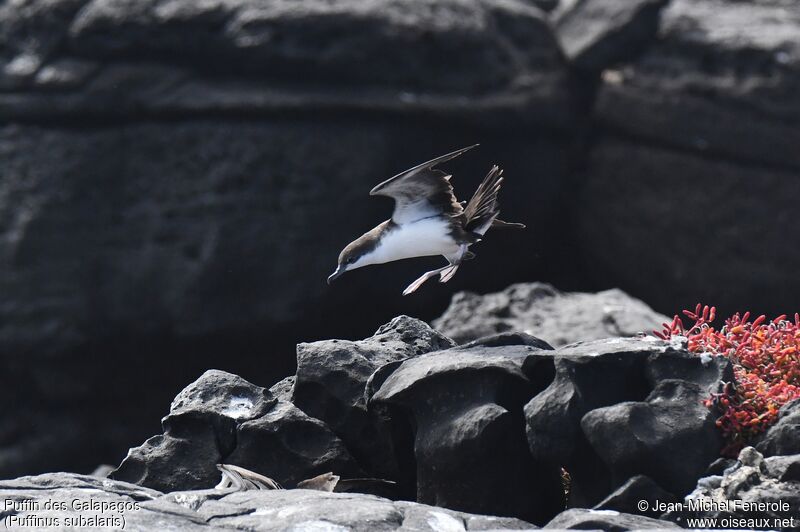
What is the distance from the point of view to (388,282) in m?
14.8

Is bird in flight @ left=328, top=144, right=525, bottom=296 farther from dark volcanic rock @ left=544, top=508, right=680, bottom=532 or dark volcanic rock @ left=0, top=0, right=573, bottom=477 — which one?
dark volcanic rock @ left=0, top=0, right=573, bottom=477

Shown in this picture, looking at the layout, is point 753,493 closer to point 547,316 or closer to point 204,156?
point 547,316

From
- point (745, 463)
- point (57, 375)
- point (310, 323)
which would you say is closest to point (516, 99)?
point (310, 323)

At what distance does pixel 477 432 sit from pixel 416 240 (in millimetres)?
2200

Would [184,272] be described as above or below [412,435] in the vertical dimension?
below

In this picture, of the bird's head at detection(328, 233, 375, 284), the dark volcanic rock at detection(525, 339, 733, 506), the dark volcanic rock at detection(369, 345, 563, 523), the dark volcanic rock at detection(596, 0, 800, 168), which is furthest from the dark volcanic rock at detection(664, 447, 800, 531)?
the dark volcanic rock at detection(596, 0, 800, 168)

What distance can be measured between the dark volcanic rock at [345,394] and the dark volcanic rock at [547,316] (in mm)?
3913

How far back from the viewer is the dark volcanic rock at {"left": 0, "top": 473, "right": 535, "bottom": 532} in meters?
4.87

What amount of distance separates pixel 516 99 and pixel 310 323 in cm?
402

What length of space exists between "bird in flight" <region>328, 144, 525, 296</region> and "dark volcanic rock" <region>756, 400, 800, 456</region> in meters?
2.77

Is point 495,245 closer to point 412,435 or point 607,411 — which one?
point 412,435

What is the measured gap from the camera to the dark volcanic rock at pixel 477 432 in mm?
5953

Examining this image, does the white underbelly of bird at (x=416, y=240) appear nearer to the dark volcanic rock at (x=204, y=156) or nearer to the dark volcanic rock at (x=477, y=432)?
the dark volcanic rock at (x=477, y=432)

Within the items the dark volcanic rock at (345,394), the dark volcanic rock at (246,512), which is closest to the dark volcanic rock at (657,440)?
the dark volcanic rock at (246,512)
